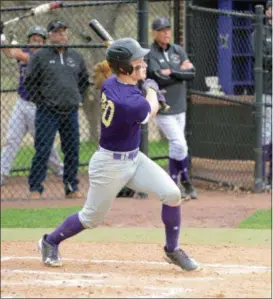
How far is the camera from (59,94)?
10594 millimetres

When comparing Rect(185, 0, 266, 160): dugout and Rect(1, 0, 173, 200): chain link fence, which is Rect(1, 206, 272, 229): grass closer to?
Rect(1, 0, 173, 200): chain link fence

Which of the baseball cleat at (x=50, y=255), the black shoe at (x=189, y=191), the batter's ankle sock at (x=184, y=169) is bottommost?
the black shoe at (x=189, y=191)

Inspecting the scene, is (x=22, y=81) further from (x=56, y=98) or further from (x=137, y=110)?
(x=137, y=110)

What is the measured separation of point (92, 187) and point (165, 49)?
3.56m

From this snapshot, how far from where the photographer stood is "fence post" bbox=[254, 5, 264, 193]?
10688 millimetres

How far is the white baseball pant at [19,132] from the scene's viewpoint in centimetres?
1146

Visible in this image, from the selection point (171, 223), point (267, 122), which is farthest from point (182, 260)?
point (267, 122)

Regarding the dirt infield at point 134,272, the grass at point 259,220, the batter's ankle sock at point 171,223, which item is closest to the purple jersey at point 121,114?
the batter's ankle sock at point 171,223

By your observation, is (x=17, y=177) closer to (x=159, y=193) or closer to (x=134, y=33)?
(x=134, y=33)

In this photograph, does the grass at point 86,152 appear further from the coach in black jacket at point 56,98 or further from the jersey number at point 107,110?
the jersey number at point 107,110

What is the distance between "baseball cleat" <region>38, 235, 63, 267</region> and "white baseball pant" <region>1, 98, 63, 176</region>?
4.08m

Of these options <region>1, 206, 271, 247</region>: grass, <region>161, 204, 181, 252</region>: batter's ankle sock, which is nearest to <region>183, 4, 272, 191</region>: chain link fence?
<region>1, 206, 271, 247</region>: grass

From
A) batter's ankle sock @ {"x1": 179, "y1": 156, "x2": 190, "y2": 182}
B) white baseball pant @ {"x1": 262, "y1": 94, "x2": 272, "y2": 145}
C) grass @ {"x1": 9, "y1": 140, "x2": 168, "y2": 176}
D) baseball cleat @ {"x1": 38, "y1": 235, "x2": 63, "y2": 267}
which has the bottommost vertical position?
grass @ {"x1": 9, "y1": 140, "x2": 168, "y2": 176}

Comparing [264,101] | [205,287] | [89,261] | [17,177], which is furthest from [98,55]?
[205,287]
